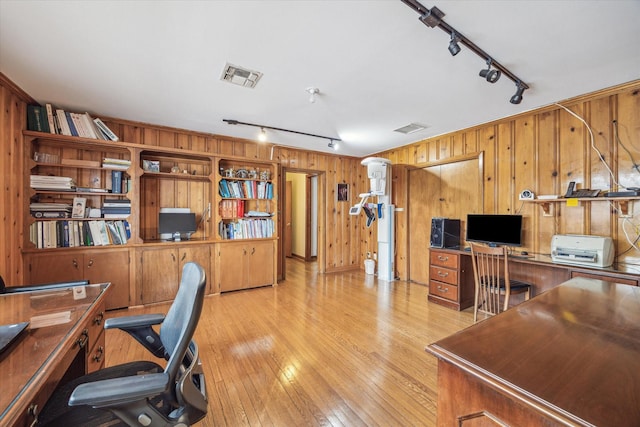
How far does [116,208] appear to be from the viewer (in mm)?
3361

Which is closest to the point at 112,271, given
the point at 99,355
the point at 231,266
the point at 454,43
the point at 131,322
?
the point at 231,266

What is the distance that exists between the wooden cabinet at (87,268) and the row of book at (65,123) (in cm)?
139

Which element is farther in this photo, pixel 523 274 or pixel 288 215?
pixel 288 215

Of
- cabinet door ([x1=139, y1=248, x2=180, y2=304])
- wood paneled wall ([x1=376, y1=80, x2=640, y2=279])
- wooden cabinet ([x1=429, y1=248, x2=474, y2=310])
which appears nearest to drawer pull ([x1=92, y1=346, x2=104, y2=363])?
cabinet door ([x1=139, y1=248, x2=180, y2=304])

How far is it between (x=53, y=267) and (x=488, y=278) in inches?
191

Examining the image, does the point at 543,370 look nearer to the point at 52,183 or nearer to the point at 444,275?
the point at 444,275

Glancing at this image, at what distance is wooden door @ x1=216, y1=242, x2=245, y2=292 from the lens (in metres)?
3.97

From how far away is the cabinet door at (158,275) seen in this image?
3.46m

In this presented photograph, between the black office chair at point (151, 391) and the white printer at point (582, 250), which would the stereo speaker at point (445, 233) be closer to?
the white printer at point (582, 250)

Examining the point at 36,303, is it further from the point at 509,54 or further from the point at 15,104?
the point at 509,54

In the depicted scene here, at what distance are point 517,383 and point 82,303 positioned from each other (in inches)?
80.6

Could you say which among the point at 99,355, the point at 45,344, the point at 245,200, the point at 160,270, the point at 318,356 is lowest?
the point at 318,356

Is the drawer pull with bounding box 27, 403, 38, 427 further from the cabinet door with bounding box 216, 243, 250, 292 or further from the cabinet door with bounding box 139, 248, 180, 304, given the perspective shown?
the cabinet door with bounding box 216, 243, 250, 292

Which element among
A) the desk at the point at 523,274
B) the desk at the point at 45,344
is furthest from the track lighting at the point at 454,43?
the desk at the point at 45,344
